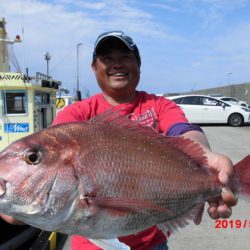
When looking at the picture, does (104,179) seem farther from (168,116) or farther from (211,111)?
(211,111)

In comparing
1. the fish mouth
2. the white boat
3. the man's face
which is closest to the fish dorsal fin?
the fish mouth

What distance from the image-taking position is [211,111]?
74.3ft

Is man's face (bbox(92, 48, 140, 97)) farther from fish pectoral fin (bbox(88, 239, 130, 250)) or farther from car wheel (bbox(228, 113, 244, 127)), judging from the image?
car wheel (bbox(228, 113, 244, 127))

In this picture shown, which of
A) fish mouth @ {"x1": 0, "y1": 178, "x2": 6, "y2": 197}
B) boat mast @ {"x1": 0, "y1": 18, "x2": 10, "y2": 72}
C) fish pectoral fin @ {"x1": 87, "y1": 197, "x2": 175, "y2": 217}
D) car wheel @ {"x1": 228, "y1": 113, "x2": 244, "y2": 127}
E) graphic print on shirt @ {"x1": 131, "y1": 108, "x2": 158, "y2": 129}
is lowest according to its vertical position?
car wheel @ {"x1": 228, "y1": 113, "x2": 244, "y2": 127}

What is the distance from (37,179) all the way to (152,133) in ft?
2.00

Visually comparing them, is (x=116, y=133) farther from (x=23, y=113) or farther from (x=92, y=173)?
(x=23, y=113)

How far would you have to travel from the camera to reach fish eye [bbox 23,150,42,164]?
1.75m

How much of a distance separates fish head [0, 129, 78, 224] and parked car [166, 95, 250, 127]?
20967 millimetres

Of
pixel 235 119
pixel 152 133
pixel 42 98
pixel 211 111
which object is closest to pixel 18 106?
pixel 42 98

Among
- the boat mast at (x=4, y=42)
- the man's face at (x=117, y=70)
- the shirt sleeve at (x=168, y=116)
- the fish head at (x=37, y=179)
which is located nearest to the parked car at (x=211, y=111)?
the boat mast at (x=4, y=42)

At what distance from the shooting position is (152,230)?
2633 millimetres

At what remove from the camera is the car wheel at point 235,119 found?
75.0 feet

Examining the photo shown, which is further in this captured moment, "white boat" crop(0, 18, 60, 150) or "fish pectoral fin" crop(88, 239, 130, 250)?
"white boat" crop(0, 18, 60, 150)

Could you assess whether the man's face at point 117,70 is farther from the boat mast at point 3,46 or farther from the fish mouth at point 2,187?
the boat mast at point 3,46
